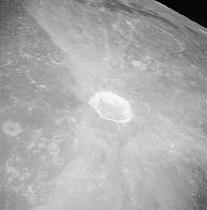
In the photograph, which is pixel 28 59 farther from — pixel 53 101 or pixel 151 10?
pixel 151 10

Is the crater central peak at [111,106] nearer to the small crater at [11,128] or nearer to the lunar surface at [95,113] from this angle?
the lunar surface at [95,113]

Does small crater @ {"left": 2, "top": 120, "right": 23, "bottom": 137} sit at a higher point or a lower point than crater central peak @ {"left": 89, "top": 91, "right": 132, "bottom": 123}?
lower

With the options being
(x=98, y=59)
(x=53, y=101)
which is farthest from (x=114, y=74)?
(x=53, y=101)

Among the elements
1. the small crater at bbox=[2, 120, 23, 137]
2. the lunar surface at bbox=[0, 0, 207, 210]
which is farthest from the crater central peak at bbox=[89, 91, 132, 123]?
the small crater at bbox=[2, 120, 23, 137]

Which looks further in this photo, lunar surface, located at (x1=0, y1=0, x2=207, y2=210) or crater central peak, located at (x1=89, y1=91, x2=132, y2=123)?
crater central peak, located at (x1=89, y1=91, x2=132, y2=123)

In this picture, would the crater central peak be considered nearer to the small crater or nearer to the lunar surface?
the lunar surface

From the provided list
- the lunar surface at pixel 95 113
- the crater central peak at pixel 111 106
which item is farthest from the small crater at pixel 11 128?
the crater central peak at pixel 111 106

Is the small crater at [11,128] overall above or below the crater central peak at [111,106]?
below
